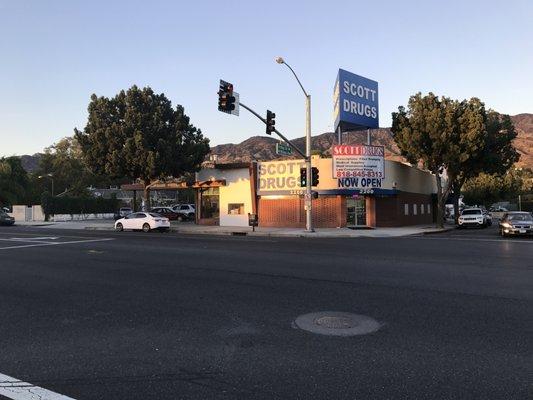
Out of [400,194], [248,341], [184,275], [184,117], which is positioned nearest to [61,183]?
[184,117]

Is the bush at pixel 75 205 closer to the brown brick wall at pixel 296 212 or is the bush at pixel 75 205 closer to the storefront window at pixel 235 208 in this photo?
the storefront window at pixel 235 208

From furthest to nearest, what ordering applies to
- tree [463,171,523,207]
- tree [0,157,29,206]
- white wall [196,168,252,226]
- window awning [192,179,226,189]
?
1. tree [463,171,523,207]
2. tree [0,157,29,206]
3. window awning [192,179,226,189]
4. white wall [196,168,252,226]

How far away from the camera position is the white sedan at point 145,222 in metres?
33.5

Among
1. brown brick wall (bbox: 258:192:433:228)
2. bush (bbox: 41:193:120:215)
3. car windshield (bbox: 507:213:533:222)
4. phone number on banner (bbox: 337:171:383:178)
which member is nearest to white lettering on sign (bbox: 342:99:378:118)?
phone number on banner (bbox: 337:171:383:178)

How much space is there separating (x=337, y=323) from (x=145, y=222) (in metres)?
28.7

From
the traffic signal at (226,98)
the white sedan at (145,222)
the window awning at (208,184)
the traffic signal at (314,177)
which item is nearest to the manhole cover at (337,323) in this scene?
the traffic signal at (226,98)

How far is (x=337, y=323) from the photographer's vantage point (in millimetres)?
6844

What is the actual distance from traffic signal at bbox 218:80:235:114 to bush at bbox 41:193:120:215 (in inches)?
1574

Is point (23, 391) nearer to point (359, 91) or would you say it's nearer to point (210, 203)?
point (210, 203)

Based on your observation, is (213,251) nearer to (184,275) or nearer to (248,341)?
(184,275)

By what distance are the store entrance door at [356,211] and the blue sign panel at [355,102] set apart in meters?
6.49

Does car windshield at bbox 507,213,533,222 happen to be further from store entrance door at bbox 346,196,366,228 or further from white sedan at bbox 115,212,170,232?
white sedan at bbox 115,212,170,232

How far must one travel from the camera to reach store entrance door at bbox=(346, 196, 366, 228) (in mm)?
35875

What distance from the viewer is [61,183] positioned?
90.6 metres
